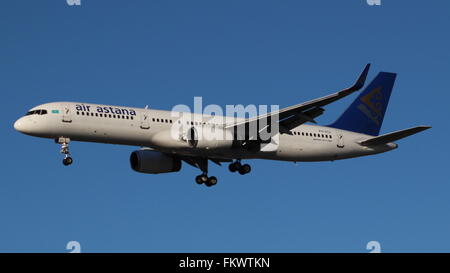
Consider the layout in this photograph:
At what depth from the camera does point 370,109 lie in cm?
6316

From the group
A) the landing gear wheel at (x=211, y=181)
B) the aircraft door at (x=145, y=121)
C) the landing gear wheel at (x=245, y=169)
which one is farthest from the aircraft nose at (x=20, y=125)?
the landing gear wheel at (x=245, y=169)

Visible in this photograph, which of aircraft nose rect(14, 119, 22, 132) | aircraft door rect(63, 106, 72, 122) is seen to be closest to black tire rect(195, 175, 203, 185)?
aircraft door rect(63, 106, 72, 122)

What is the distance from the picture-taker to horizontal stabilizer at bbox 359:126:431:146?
53.8 meters

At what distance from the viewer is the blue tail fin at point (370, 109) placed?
62.2 metres

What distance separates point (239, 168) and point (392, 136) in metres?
10.5

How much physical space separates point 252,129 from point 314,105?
5.71m

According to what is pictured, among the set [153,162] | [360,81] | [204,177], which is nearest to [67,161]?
[153,162]

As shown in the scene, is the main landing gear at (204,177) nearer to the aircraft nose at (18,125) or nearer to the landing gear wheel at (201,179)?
the landing gear wheel at (201,179)

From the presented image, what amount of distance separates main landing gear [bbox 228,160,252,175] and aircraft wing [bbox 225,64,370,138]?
366 centimetres

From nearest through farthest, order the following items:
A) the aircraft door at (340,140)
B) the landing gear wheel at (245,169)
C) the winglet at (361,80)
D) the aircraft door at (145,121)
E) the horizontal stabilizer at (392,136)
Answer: the winglet at (361,80) → the aircraft door at (145,121) → the horizontal stabilizer at (392,136) → the landing gear wheel at (245,169) → the aircraft door at (340,140)

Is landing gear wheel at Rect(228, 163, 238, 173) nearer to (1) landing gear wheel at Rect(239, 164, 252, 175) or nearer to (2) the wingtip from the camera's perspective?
(1) landing gear wheel at Rect(239, 164, 252, 175)

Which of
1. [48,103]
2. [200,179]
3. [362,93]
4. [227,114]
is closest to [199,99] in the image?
[227,114]

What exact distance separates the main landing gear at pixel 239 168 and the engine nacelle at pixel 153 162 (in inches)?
167
